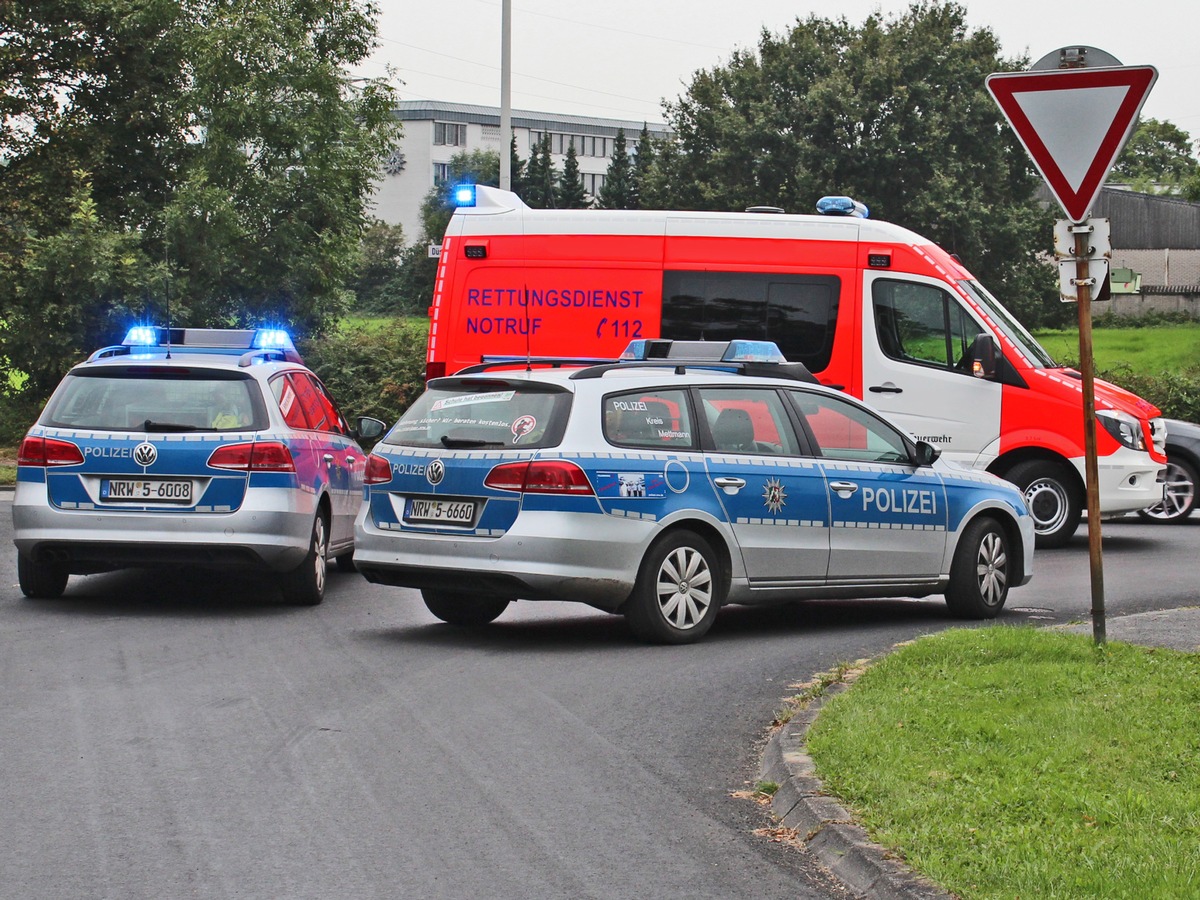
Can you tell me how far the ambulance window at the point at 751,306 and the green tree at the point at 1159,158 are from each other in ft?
361

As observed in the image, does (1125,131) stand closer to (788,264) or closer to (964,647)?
(964,647)

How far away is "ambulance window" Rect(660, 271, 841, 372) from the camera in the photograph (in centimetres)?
1557

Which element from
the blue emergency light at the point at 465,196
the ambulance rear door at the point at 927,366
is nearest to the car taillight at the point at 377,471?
the blue emergency light at the point at 465,196

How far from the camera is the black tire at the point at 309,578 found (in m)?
11.3

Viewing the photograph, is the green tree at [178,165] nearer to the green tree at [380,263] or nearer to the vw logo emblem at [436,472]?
the vw logo emblem at [436,472]

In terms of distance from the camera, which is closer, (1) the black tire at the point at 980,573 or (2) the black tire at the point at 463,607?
(2) the black tire at the point at 463,607

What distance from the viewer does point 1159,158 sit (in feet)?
412

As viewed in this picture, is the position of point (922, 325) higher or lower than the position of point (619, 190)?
lower

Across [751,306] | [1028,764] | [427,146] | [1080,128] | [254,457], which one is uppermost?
[427,146]

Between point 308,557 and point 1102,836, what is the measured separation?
6999 mm

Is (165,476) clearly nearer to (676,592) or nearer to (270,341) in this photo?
(270,341)

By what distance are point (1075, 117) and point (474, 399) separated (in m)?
3.72

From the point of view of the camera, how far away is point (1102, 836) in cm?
523

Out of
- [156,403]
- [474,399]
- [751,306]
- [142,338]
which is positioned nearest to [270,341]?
[142,338]
